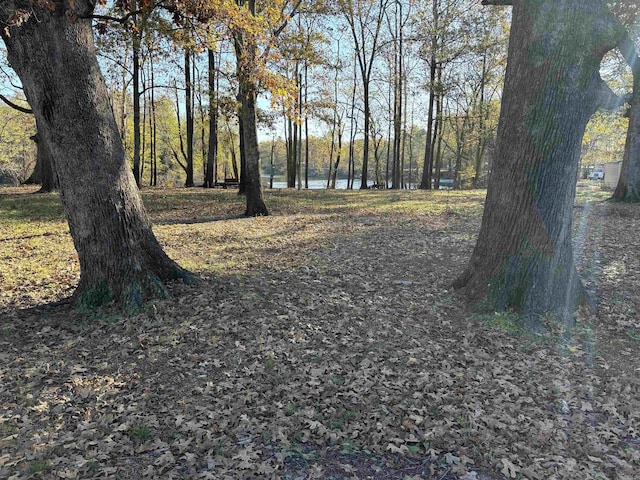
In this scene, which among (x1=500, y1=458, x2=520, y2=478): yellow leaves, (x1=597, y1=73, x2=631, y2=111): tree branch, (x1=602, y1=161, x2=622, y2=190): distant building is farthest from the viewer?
(x1=602, y1=161, x2=622, y2=190): distant building

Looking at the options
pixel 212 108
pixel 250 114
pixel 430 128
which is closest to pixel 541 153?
pixel 250 114

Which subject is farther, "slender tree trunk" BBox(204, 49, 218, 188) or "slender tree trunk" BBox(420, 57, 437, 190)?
"slender tree trunk" BBox(420, 57, 437, 190)

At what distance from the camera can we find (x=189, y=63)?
66.4 ft

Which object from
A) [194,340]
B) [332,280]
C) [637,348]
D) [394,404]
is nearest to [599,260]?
[637,348]

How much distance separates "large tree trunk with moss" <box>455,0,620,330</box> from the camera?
412cm

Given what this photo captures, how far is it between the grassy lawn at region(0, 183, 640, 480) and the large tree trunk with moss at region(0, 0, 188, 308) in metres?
0.49

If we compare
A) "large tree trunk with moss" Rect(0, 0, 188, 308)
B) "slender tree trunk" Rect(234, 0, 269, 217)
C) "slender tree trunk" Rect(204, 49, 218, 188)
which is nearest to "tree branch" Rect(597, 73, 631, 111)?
"large tree trunk with moss" Rect(0, 0, 188, 308)

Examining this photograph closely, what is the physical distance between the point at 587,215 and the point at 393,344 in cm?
957

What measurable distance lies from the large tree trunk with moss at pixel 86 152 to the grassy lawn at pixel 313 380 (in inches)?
19.2

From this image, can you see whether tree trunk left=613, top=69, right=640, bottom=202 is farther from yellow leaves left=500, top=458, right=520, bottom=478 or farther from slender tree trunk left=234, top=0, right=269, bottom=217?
→ yellow leaves left=500, top=458, right=520, bottom=478

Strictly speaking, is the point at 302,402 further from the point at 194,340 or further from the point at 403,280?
the point at 403,280

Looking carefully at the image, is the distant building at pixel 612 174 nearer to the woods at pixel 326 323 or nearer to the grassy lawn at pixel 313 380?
the woods at pixel 326 323

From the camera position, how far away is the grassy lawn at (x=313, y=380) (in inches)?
107

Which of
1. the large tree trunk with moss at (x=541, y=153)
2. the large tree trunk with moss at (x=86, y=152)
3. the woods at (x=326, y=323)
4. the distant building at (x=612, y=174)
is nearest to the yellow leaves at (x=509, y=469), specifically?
the woods at (x=326, y=323)
